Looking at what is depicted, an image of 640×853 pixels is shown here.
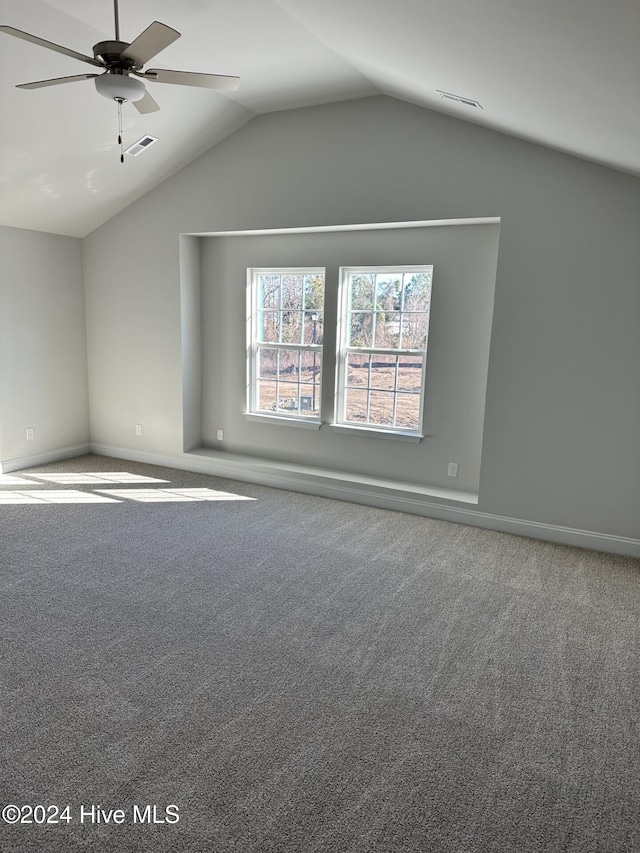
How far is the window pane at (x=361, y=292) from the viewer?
493cm

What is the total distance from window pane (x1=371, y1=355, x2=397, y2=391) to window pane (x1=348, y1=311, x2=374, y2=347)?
0.18m

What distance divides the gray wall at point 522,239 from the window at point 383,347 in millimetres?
490

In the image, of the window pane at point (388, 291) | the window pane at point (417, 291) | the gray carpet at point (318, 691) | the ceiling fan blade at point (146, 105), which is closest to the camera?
the gray carpet at point (318, 691)

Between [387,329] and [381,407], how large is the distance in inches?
27.2

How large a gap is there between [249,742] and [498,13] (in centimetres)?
277

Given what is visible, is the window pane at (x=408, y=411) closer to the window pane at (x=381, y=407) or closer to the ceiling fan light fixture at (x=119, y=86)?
the window pane at (x=381, y=407)

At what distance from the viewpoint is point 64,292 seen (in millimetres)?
5879

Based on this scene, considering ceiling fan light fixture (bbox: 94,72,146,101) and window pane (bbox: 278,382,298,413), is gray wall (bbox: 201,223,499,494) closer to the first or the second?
window pane (bbox: 278,382,298,413)

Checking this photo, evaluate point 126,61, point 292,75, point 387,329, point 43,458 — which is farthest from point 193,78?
point 43,458

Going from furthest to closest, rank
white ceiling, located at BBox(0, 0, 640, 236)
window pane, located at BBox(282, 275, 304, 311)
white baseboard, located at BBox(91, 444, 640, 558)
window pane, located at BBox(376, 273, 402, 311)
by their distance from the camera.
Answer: window pane, located at BBox(282, 275, 304, 311) < window pane, located at BBox(376, 273, 402, 311) < white baseboard, located at BBox(91, 444, 640, 558) < white ceiling, located at BBox(0, 0, 640, 236)

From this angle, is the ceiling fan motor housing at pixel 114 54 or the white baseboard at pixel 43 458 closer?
the ceiling fan motor housing at pixel 114 54

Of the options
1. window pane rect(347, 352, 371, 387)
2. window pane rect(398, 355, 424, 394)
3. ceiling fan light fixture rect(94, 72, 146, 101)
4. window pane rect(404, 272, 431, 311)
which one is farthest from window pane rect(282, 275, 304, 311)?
ceiling fan light fixture rect(94, 72, 146, 101)

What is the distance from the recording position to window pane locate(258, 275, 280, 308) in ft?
17.8

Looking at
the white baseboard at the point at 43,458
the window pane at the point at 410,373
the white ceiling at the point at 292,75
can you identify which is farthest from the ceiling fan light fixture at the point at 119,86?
the white baseboard at the point at 43,458
